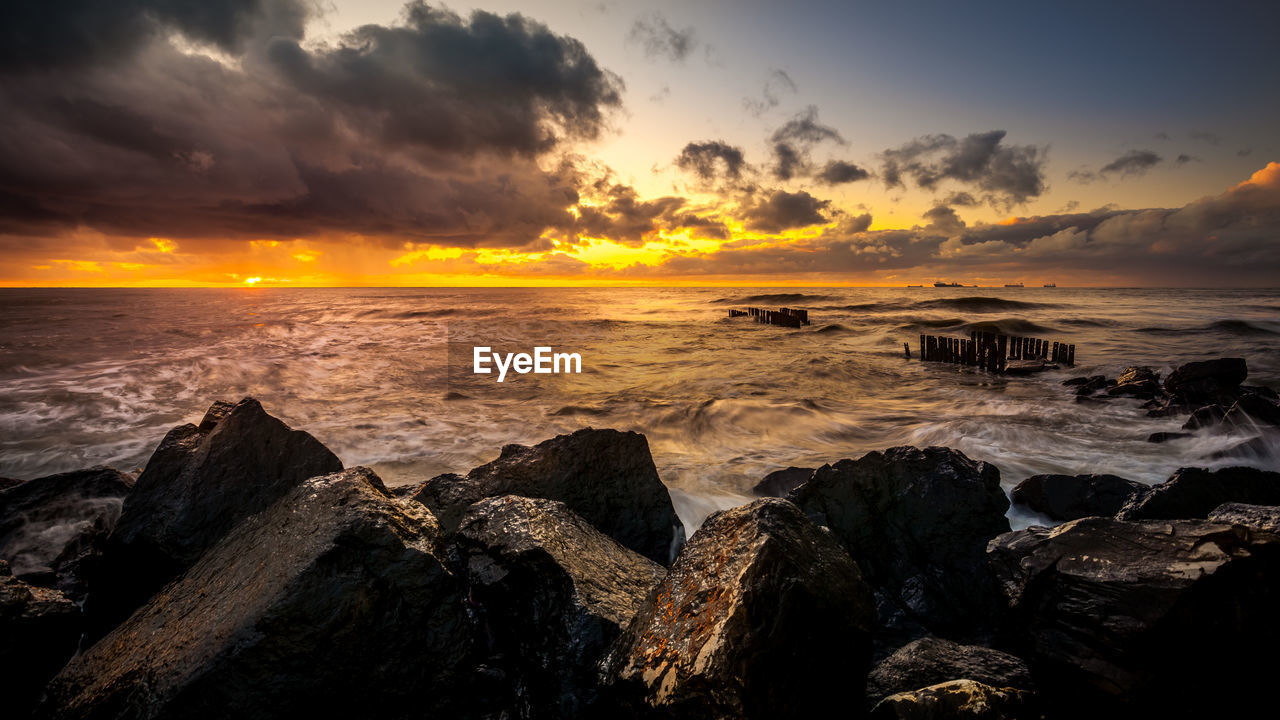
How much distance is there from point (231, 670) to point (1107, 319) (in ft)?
159

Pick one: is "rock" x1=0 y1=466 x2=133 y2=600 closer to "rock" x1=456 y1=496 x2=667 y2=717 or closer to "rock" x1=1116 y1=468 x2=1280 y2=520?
"rock" x1=456 y1=496 x2=667 y2=717

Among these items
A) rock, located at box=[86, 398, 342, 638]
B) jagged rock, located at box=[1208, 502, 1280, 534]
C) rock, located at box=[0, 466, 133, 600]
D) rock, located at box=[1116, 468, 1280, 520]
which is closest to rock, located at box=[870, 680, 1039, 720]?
jagged rock, located at box=[1208, 502, 1280, 534]

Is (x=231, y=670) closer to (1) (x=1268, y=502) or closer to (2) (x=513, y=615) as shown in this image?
(2) (x=513, y=615)

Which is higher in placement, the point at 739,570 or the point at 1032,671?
the point at 739,570

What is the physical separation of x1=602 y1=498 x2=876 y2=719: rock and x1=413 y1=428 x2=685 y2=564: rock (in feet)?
6.88

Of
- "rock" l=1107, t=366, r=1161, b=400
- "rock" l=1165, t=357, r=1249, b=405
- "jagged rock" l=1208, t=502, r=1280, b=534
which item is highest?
"jagged rock" l=1208, t=502, r=1280, b=534

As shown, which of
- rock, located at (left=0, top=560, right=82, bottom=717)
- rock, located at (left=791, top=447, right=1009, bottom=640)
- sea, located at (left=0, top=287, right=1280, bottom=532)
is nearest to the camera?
rock, located at (left=0, top=560, right=82, bottom=717)

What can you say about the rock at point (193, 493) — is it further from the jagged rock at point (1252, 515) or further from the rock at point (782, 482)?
the jagged rock at point (1252, 515)

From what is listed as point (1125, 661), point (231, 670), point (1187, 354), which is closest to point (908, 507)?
point (1125, 661)

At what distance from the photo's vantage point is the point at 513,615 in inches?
109

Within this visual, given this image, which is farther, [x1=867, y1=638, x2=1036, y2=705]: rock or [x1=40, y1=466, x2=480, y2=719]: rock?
[x1=867, y1=638, x2=1036, y2=705]: rock

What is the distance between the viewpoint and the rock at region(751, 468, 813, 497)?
21.1 feet

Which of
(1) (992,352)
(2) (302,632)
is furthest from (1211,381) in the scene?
(2) (302,632)

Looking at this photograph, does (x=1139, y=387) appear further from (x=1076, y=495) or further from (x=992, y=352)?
(x=1076, y=495)
